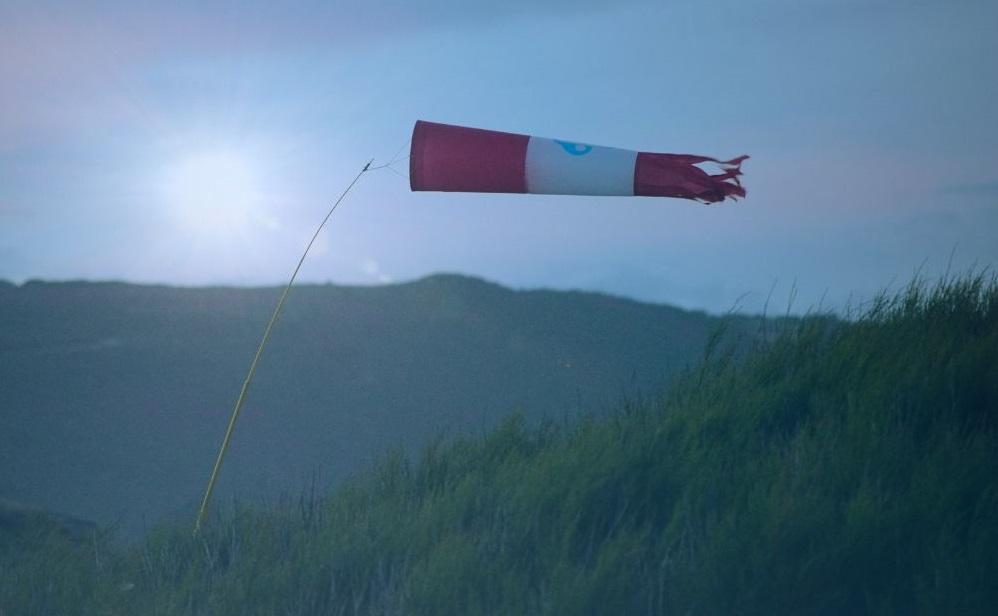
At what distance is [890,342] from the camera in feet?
23.1

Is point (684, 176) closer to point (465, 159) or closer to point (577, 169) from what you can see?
point (577, 169)

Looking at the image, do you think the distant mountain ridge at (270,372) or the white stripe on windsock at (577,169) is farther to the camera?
the distant mountain ridge at (270,372)

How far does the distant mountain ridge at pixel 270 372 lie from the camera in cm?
1151

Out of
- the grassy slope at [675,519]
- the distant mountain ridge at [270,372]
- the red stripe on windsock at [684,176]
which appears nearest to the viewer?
the grassy slope at [675,519]

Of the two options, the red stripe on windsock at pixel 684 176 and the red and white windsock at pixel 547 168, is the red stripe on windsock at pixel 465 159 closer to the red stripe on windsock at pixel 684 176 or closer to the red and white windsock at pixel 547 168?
the red and white windsock at pixel 547 168

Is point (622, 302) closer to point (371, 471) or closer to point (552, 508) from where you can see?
point (371, 471)

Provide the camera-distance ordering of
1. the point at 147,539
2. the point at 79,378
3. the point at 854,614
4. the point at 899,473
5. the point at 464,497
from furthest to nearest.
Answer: the point at 79,378, the point at 147,539, the point at 464,497, the point at 899,473, the point at 854,614

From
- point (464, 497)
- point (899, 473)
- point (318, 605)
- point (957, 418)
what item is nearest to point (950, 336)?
point (957, 418)

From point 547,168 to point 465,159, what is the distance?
0.52m

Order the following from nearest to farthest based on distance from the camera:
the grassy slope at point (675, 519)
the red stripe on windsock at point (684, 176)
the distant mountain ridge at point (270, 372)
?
the grassy slope at point (675, 519) → the red stripe on windsock at point (684, 176) → the distant mountain ridge at point (270, 372)

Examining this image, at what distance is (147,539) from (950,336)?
17.8ft

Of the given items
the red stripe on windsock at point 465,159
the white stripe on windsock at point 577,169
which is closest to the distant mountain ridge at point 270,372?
the white stripe on windsock at point 577,169

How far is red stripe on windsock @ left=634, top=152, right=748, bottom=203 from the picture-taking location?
21.0ft

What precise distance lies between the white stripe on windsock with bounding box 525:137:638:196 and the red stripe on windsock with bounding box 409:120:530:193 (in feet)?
0.25
